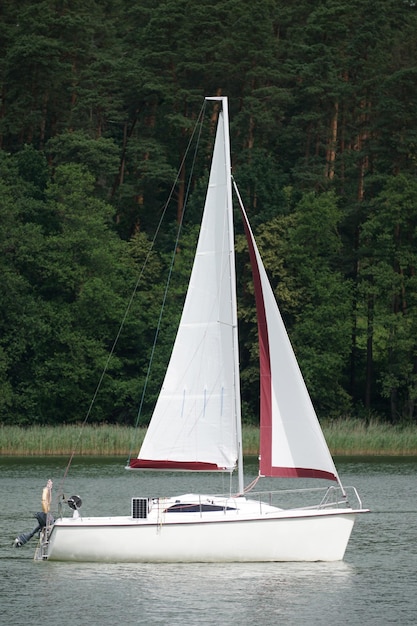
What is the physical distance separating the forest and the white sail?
4307 cm

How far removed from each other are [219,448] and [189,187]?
56.8 meters

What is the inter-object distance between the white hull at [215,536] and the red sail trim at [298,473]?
700 mm

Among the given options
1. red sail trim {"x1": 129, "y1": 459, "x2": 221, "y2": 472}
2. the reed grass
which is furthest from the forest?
red sail trim {"x1": 129, "y1": 459, "x2": 221, "y2": 472}

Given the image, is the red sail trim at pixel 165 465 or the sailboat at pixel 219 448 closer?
the sailboat at pixel 219 448

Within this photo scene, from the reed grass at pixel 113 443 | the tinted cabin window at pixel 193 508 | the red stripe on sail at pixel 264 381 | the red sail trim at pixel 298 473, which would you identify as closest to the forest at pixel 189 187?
the reed grass at pixel 113 443

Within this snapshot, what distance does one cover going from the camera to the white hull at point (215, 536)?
28.5 metres

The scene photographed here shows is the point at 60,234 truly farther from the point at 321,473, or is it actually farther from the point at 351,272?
the point at 321,473

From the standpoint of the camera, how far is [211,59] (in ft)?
297

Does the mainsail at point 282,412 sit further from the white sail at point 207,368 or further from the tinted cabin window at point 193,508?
the tinted cabin window at point 193,508

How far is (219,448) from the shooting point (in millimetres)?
29609

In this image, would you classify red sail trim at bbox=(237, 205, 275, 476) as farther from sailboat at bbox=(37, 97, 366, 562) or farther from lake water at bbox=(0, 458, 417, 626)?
lake water at bbox=(0, 458, 417, 626)

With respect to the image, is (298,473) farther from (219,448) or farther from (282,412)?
(219,448)

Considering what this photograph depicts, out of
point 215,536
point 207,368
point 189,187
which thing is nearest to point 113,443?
point 189,187

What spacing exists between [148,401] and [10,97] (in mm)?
23040
